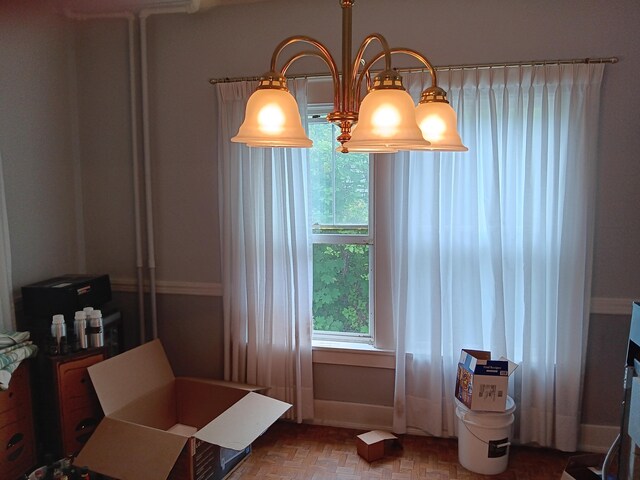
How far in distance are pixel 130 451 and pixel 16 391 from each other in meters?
0.63

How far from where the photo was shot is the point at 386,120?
1.18 metres

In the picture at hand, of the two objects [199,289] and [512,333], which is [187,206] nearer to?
[199,289]

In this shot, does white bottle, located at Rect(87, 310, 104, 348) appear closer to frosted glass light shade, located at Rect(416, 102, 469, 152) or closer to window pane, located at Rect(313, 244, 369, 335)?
window pane, located at Rect(313, 244, 369, 335)

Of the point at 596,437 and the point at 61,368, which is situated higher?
the point at 61,368

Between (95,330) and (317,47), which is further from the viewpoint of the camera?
(95,330)

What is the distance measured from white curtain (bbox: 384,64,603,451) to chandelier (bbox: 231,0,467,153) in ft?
4.27

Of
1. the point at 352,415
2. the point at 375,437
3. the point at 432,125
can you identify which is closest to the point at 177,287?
the point at 352,415

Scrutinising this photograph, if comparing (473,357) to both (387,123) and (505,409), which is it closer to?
(505,409)

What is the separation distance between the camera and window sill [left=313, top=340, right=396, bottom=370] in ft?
9.61

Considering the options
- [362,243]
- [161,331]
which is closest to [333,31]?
[362,243]

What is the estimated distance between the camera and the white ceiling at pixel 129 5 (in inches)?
112

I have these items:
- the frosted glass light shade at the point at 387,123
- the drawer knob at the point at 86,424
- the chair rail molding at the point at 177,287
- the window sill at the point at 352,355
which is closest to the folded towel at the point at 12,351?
the drawer knob at the point at 86,424

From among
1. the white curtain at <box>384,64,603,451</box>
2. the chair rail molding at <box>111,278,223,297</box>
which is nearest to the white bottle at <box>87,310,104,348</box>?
the chair rail molding at <box>111,278,223,297</box>

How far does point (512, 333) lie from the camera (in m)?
2.71
